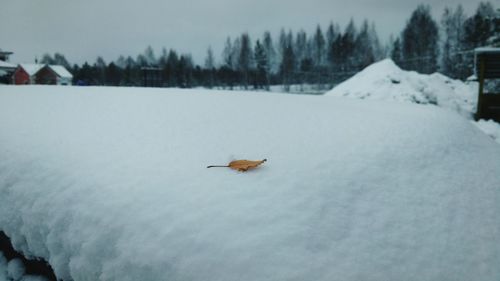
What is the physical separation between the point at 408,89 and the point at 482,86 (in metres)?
1.70

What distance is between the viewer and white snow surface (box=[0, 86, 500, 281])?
132cm

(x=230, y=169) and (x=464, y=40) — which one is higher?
(x=464, y=40)

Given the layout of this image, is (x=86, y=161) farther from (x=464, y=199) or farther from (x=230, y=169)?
(x=464, y=199)

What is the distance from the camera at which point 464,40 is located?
29875 millimetres

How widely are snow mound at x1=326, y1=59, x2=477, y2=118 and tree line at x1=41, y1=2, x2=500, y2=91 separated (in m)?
16.7

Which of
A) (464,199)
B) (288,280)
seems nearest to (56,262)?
(288,280)

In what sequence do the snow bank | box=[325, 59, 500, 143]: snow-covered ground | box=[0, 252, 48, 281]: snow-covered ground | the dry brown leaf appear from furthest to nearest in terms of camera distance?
1. box=[325, 59, 500, 143]: snow-covered ground
2. the snow bank
3. box=[0, 252, 48, 281]: snow-covered ground
4. the dry brown leaf

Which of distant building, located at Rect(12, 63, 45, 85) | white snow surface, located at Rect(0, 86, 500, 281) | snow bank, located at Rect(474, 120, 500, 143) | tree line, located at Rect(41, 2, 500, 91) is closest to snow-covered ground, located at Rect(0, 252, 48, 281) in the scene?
white snow surface, located at Rect(0, 86, 500, 281)

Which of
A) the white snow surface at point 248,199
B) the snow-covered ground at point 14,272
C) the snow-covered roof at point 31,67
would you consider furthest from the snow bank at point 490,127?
the snow-covered roof at point 31,67

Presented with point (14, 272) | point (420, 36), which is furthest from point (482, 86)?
point (420, 36)

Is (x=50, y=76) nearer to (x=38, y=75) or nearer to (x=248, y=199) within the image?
(x=38, y=75)

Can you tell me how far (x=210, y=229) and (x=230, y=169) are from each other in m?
0.52

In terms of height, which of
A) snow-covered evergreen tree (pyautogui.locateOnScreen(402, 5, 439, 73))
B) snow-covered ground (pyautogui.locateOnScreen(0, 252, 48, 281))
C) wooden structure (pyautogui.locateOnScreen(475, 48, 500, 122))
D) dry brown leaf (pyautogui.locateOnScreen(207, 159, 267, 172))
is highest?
snow-covered evergreen tree (pyautogui.locateOnScreen(402, 5, 439, 73))

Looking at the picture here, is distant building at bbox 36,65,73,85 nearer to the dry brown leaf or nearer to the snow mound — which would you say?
the snow mound
